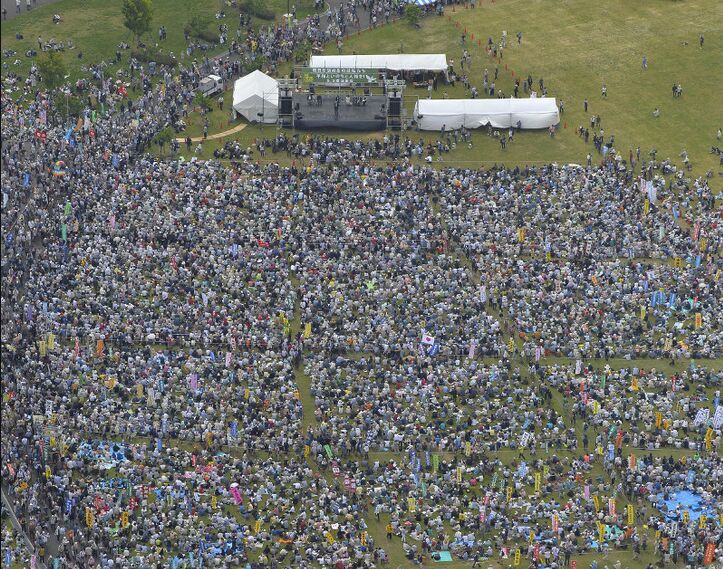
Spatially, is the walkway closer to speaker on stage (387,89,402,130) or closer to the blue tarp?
speaker on stage (387,89,402,130)

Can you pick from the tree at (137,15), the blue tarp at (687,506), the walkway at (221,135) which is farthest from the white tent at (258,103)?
the blue tarp at (687,506)

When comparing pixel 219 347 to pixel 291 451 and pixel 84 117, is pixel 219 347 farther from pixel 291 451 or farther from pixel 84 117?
pixel 84 117

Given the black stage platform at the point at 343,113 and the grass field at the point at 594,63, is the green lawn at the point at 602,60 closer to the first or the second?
the grass field at the point at 594,63

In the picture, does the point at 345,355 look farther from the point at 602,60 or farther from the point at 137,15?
the point at 602,60

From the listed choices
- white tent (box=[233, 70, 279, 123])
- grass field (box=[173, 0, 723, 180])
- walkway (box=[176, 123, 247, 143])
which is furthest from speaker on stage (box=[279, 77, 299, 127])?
walkway (box=[176, 123, 247, 143])

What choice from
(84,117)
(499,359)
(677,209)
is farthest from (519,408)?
(84,117)
